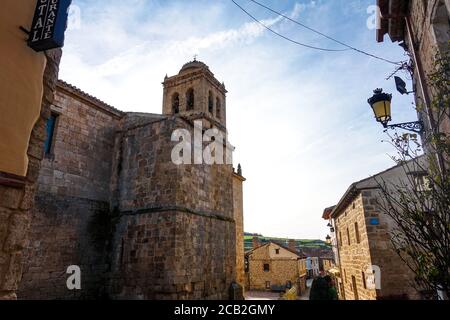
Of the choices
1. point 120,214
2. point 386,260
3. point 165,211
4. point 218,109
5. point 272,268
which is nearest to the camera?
point 165,211

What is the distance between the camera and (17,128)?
103 inches

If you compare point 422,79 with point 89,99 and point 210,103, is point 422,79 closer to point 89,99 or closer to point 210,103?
point 89,99

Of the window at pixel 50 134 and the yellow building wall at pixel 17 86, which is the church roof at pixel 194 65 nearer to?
the window at pixel 50 134

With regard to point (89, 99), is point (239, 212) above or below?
below

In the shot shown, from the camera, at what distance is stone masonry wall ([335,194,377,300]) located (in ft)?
31.7

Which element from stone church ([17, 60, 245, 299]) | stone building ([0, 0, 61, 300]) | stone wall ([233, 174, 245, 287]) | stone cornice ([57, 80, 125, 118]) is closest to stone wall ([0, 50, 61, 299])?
stone building ([0, 0, 61, 300])

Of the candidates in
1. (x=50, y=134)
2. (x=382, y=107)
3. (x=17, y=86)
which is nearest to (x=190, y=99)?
(x=50, y=134)

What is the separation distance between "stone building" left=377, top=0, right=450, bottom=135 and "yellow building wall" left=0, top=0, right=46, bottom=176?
4.54 metres

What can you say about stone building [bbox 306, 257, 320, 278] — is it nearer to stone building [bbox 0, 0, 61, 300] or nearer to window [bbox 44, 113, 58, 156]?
window [bbox 44, 113, 58, 156]

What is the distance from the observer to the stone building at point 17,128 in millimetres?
2416

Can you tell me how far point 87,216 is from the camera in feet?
30.2

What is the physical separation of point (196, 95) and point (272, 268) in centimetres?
1974

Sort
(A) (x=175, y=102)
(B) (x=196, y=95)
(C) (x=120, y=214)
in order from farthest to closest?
1. (A) (x=175, y=102)
2. (B) (x=196, y=95)
3. (C) (x=120, y=214)
